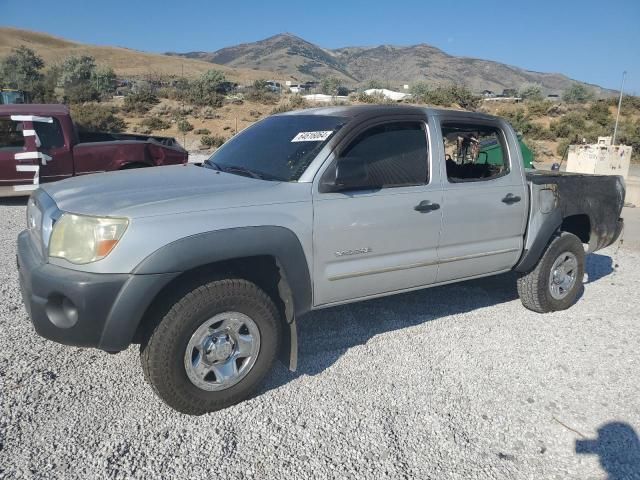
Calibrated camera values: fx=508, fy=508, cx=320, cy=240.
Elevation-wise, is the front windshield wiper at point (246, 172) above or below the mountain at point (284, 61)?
below

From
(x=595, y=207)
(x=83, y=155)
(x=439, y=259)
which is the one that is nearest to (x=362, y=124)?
(x=439, y=259)

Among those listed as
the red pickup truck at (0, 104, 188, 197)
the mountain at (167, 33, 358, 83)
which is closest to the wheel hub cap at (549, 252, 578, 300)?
the red pickup truck at (0, 104, 188, 197)

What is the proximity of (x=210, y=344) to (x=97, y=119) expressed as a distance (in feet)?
89.5

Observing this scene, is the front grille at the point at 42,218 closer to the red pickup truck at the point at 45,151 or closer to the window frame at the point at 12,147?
the red pickup truck at the point at 45,151

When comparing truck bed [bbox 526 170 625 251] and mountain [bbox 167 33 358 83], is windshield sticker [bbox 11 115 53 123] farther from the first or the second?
mountain [bbox 167 33 358 83]

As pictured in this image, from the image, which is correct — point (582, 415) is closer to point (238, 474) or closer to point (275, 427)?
point (275, 427)

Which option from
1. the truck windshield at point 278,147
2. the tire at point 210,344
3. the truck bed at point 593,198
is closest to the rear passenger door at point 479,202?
the truck bed at point 593,198

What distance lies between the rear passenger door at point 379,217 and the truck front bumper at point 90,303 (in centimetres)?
106

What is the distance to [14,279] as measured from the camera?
5184 millimetres

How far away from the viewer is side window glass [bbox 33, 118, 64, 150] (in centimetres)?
900

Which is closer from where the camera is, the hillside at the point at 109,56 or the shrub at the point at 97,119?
the shrub at the point at 97,119

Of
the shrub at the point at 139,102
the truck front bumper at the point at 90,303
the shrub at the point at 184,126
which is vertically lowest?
the truck front bumper at the point at 90,303

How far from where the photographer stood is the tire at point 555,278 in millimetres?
4766

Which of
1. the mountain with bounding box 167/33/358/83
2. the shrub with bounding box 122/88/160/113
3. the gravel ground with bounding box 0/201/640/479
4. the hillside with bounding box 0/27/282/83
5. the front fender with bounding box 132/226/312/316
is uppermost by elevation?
the mountain with bounding box 167/33/358/83
